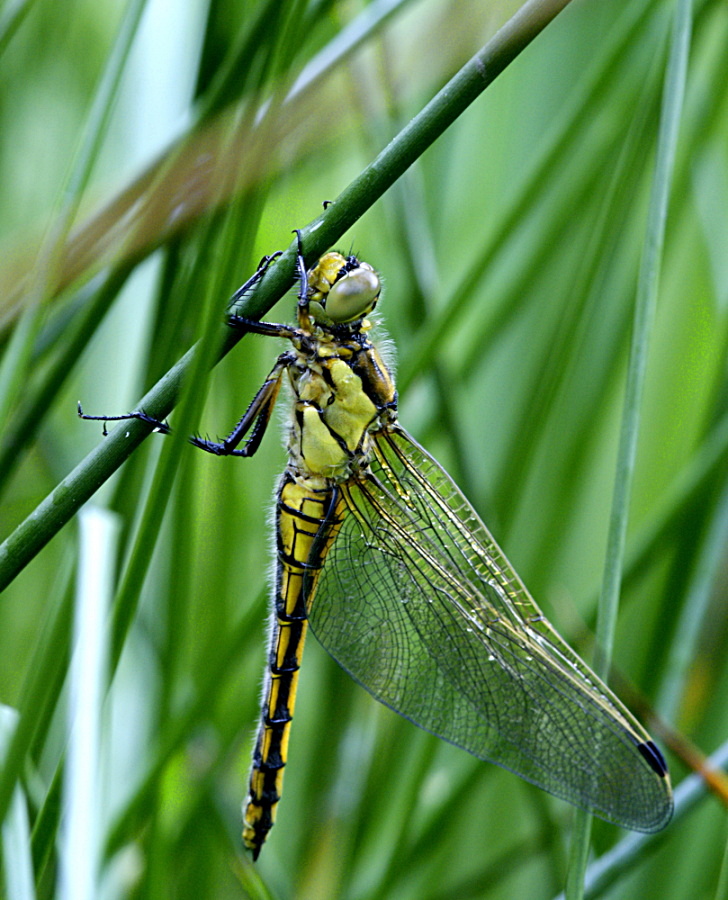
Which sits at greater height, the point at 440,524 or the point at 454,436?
the point at 454,436

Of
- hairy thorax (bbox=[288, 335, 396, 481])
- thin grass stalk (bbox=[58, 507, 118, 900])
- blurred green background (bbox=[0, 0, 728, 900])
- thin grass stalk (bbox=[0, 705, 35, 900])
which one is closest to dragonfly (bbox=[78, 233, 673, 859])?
hairy thorax (bbox=[288, 335, 396, 481])

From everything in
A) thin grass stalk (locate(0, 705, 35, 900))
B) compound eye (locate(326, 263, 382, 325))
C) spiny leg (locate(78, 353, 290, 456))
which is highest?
compound eye (locate(326, 263, 382, 325))

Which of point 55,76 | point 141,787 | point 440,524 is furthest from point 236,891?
point 55,76

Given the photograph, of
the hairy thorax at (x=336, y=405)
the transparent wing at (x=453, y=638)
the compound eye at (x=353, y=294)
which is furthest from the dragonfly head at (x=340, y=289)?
the transparent wing at (x=453, y=638)

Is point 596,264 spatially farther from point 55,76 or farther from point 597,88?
point 55,76

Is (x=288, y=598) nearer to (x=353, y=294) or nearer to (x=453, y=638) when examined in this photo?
(x=453, y=638)

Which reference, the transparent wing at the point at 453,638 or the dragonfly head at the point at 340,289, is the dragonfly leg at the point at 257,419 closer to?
the dragonfly head at the point at 340,289

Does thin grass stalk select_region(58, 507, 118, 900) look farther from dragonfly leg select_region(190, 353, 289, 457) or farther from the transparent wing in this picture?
the transparent wing
